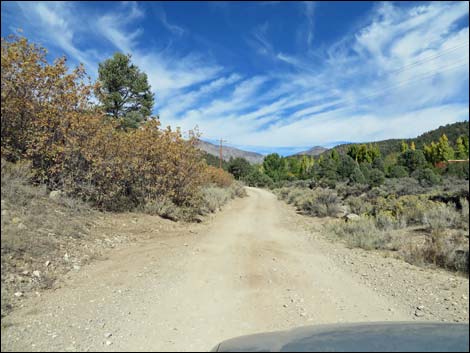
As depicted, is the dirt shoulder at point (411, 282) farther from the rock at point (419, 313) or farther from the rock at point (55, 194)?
the rock at point (55, 194)

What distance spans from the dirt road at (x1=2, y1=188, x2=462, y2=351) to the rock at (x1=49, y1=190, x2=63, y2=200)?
8.01ft

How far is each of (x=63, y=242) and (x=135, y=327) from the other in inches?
129

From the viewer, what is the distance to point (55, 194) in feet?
24.1

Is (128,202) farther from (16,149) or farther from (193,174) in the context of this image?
(16,149)

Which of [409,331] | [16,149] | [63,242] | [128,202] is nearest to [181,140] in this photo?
[128,202]

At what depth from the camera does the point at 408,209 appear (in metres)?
9.45

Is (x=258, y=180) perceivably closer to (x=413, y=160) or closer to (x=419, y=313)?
(x=413, y=160)

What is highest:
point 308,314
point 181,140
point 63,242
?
point 181,140

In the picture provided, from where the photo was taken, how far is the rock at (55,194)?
7.19m

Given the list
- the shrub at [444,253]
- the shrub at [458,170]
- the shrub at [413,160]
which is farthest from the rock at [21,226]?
the shrub at [413,160]

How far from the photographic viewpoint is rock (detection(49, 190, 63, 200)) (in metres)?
7.19

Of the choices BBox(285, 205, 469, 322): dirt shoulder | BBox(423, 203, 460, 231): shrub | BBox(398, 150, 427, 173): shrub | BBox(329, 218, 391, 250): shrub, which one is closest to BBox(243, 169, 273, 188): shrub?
BBox(398, 150, 427, 173): shrub

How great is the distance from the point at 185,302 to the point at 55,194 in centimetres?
533

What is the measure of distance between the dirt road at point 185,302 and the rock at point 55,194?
2.44 meters
